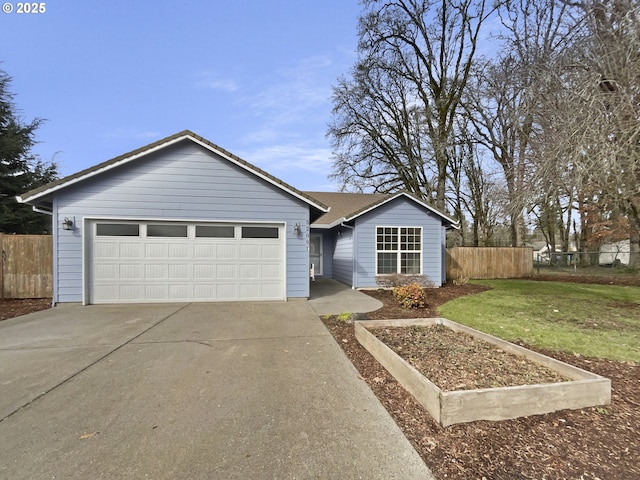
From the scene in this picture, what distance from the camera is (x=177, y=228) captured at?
8680 millimetres

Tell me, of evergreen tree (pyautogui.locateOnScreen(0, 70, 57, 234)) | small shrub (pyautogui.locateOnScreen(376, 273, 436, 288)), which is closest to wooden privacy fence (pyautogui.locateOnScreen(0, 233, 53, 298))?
→ evergreen tree (pyautogui.locateOnScreen(0, 70, 57, 234))

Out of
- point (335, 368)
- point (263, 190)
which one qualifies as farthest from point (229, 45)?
point (335, 368)

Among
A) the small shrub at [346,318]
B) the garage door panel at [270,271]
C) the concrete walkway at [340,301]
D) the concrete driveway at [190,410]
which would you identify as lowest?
the concrete walkway at [340,301]

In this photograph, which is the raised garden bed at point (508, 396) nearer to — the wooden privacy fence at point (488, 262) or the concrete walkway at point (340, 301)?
the concrete walkway at point (340, 301)

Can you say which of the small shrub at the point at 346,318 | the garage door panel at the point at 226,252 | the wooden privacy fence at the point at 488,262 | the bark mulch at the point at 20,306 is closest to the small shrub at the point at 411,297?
the small shrub at the point at 346,318

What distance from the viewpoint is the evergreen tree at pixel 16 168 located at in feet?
47.9

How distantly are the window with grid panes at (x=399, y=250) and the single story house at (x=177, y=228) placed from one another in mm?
3644

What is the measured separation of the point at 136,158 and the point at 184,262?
9.97 feet

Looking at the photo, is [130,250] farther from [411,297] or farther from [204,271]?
[411,297]

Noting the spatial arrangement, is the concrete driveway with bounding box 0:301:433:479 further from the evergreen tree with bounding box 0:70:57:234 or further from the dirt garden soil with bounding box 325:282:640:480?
the evergreen tree with bounding box 0:70:57:234

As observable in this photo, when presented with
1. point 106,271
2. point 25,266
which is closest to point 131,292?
point 106,271

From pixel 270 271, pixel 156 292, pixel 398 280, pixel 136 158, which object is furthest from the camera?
pixel 398 280

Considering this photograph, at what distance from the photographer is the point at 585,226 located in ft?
84.7

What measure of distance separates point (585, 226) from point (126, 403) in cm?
3307
